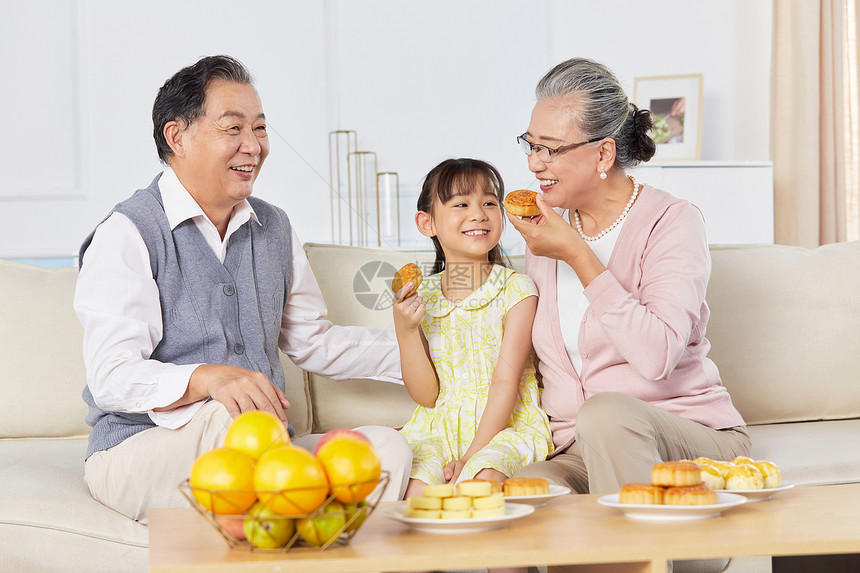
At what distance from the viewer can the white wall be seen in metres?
3.93

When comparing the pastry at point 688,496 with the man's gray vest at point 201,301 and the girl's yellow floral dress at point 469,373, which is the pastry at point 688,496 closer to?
the girl's yellow floral dress at point 469,373

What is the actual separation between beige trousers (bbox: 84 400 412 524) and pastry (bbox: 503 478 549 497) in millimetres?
400

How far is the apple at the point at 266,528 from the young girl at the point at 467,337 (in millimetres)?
810

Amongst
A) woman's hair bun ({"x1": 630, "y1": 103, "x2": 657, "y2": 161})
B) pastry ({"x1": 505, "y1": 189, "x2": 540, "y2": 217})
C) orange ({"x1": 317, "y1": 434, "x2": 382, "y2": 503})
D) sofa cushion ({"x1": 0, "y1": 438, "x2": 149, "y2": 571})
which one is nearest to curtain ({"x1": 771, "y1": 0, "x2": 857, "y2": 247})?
woman's hair bun ({"x1": 630, "y1": 103, "x2": 657, "y2": 161})

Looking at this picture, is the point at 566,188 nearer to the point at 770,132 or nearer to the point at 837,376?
the point at 837,376

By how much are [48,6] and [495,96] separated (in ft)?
6.58

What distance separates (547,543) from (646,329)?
650 millimetres

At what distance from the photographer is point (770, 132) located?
4.06 m

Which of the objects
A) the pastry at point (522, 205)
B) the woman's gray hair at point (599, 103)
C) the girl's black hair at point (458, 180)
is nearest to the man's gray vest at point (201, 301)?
the girl's black hair at point (458, 180)

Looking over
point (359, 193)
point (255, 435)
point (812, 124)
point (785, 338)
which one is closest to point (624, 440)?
point (255, 435)

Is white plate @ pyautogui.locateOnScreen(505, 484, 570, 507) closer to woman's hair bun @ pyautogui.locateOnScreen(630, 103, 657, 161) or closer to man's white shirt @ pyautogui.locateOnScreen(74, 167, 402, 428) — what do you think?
man's white shirt @ pyautogui.locateOnScreen(74, 167, 402, 428)

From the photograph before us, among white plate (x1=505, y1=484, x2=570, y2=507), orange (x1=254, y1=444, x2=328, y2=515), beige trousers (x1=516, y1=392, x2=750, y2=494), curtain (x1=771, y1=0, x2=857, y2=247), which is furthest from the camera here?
curtain (x1=771, y1=0, x2=857, y2=247)

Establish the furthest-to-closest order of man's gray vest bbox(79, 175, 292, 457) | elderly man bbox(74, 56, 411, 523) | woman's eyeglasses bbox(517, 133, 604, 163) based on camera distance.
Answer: woman's eyeglasses bbox(517, 133, 604, 163) → man's gray vest bbox(79, 175, 292, 457) → elderly man bbox(74, 56, 411, 523)

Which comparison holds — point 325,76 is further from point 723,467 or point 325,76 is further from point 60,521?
point 723,467
